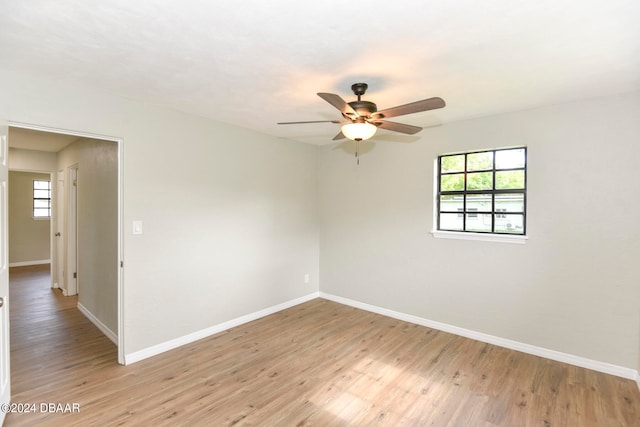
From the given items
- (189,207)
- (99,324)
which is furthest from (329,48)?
(99,324)

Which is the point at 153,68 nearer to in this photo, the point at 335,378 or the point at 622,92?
the point at 335,378

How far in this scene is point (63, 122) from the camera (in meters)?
2.52

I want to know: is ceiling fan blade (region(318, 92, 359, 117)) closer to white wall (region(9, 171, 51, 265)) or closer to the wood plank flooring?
the wood plank flooring

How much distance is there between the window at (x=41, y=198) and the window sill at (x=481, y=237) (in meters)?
9.23

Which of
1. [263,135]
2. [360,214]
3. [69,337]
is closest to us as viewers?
[69,337]

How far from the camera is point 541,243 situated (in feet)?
10.2

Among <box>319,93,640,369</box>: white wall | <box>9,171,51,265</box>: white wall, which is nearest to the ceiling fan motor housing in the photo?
<box>319,93,640,369</box>: white wall

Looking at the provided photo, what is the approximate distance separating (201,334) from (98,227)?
1837 millimetres

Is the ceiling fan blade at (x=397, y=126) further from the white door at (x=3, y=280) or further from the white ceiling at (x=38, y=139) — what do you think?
the white ceiling at (x=38, y=139)

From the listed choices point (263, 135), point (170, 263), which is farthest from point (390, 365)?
point (263, 135)

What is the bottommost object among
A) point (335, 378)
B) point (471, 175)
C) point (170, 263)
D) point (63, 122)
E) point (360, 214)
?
point (335, 378)

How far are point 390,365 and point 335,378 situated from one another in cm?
59

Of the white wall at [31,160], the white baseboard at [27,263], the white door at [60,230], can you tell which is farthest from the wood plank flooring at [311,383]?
the white baseboard at [27,263]

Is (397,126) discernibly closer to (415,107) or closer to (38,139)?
(415,107)
